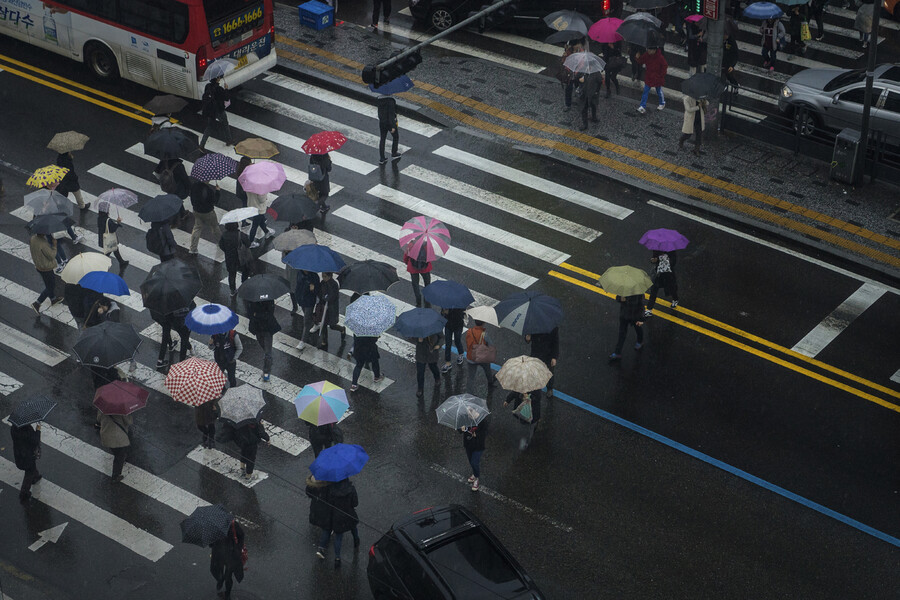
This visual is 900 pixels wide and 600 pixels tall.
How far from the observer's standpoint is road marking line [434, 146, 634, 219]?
21.2 m

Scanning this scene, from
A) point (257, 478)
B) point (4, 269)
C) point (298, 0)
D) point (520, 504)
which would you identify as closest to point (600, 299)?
point (520, 504)

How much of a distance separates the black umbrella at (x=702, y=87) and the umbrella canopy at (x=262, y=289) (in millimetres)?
9814

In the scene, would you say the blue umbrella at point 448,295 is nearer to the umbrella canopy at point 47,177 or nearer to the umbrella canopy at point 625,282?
the umbrella canopy at point 625,282

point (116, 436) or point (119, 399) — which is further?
point (116, 436)

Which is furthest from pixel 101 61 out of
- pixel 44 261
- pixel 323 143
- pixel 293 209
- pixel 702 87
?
pixel 702 87

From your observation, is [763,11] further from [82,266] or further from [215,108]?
[82,266]

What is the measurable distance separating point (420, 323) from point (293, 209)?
3709mm

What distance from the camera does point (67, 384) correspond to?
16.6 m

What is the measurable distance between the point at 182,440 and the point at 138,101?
36.0 ft

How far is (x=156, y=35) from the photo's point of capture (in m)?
23.3

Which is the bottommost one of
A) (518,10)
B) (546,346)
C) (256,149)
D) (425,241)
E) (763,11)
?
(546,346)

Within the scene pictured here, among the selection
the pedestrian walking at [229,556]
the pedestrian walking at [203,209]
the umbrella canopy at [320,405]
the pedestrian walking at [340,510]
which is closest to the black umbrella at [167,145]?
the pedestrian walking at [203,209]

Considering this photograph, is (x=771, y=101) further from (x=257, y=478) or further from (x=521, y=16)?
(x=257, y=478)

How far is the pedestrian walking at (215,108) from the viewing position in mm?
22266
